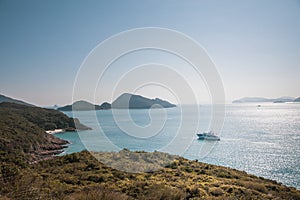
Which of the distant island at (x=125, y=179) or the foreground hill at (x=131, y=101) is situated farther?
the foreground hill at (x=131, y=101)

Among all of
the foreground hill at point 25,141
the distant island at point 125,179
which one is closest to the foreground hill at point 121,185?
the distant island at point 125,179

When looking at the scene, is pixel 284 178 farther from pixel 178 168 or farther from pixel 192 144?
pixel 192 144

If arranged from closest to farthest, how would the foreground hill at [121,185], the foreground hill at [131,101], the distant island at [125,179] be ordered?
the foreground hill at [121,185] < the distant island at [125,179] < the foreground hill at [131,101]

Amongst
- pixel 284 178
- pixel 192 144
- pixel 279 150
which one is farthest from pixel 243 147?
pixel 284 178

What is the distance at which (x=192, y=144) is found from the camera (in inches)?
1736

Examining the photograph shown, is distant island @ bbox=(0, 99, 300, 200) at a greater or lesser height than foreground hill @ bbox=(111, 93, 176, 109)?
lesser

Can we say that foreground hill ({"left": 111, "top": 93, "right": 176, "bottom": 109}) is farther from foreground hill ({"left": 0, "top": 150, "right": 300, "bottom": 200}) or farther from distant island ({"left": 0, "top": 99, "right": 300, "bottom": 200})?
foreground hill ({"left": 0, "top": 150, "right": 300, "bottom": 200})

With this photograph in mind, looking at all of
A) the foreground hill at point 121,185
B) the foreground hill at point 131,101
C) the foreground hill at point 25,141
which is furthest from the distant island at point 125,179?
the foreground hill at point 131,101

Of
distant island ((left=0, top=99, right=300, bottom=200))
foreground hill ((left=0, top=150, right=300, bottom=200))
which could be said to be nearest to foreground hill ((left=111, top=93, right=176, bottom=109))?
distant island ((left=0, top=99, right=300, bottom=200))

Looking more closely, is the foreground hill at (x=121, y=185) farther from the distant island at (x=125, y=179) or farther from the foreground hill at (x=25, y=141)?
the foreground hill at (x=25, y=141)

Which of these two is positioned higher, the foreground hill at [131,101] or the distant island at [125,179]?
the foreground hill at [131,101]

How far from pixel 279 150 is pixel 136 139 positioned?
88.3ft

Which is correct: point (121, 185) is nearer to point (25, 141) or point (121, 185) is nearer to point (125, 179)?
point (125, 179)

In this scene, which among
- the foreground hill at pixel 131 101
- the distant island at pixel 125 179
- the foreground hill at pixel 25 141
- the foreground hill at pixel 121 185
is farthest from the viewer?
the foreground hill at pixel 25 141
